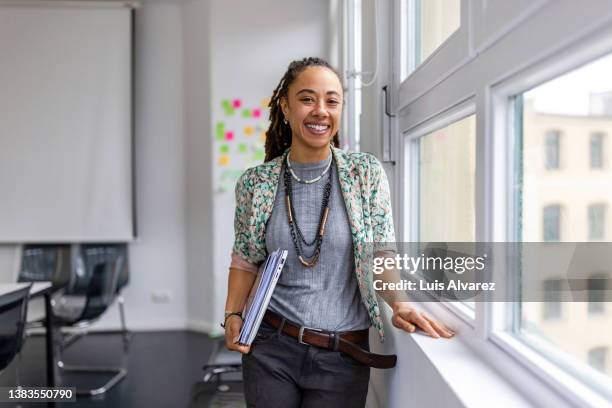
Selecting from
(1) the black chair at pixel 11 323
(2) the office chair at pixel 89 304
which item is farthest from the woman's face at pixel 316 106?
(2) the office chair at pixel 89 304

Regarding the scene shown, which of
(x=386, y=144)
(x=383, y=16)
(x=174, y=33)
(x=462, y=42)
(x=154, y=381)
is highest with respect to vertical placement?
(x=174, y=33)

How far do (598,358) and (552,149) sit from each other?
1.19 ft

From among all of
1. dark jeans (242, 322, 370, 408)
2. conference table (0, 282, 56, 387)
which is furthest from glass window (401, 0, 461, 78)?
conference table (0, 282, 56, 387)

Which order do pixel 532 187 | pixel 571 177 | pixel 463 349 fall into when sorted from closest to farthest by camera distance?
1. pixel 571 177
2. pixel 532 187
3. pixel 463 349

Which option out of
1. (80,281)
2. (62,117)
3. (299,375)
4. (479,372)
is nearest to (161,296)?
(80,281)

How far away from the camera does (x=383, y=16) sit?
1944 mm

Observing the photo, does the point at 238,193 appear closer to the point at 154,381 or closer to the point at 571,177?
the point at 571,177

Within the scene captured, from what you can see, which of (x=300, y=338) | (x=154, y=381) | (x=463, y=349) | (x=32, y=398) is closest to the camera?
(x=463, y=349)

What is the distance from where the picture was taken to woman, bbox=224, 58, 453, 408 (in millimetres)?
1306

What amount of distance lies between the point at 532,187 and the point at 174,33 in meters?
4.45

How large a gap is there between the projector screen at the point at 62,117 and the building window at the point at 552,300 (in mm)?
4303

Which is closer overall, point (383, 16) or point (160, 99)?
point (383, 16)

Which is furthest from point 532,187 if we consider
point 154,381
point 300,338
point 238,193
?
point 154,381

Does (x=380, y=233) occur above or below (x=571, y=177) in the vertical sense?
below
